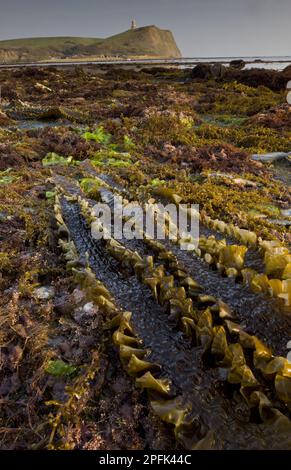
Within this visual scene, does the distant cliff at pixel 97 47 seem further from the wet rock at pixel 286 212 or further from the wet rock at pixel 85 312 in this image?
the wet rock at pixel 85 312

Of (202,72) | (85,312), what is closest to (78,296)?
(85,312)

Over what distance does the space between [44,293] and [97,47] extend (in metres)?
136

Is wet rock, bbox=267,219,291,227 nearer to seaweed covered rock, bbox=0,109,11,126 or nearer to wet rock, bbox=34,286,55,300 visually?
wet rock, bbox=34,286,55,300

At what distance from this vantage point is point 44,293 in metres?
4.29

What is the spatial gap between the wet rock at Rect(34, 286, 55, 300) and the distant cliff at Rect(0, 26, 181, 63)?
327 ft

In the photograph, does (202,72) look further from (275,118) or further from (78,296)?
(78,296)

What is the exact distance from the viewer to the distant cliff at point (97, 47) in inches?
4199

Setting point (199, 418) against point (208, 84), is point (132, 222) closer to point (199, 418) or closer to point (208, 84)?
point (199, 418)

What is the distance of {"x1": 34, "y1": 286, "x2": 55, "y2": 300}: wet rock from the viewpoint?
4.23 m

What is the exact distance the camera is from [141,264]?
13.9ft

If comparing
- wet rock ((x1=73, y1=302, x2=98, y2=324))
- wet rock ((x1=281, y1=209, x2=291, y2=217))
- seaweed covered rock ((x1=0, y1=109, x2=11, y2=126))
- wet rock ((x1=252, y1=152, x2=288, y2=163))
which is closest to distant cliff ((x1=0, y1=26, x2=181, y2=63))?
seaweed covered rock ((x1=0, y1=109, x2=11, y2=126))

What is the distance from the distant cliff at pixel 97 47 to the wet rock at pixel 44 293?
327ft

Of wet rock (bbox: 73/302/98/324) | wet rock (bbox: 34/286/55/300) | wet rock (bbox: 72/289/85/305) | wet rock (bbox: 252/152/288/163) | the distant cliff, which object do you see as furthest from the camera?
the distant cliff

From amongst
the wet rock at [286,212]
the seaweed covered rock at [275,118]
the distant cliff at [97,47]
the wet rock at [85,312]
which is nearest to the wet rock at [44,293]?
the wet rock at [85,312]
